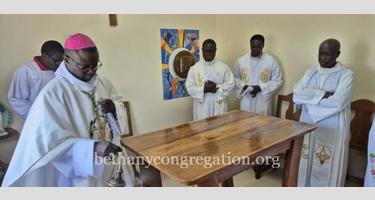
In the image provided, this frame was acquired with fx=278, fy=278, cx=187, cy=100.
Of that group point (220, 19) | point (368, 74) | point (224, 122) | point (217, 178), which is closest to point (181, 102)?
point (220, 19)

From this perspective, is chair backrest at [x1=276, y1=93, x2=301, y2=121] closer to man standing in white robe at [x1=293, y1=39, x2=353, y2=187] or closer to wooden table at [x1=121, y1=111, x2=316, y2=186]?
man standing in white robe at [x1=293, y1=39, x2=353, y2=187]

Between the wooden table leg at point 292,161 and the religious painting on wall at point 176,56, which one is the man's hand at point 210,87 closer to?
the religious painting on wall at point 176,56

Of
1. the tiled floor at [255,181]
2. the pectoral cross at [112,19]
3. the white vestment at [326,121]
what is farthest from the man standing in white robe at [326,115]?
the pectoral cross at [112,19]

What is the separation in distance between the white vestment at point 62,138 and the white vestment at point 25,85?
0.99 m

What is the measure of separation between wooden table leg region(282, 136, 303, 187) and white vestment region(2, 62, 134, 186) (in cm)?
120

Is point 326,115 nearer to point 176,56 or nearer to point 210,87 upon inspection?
point 210,87

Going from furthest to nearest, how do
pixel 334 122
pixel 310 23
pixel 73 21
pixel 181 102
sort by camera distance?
pixel 181 102, pixel 310 23, pixel 73 21, pixel 334 122

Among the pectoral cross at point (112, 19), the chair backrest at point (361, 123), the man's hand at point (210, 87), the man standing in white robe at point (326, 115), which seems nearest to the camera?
the man standing in white robe at point (326, 115)

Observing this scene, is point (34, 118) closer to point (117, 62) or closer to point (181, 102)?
point (117, 62)

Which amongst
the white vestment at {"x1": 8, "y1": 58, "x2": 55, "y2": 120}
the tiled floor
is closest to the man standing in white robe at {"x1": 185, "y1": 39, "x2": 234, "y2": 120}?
the tiled floor

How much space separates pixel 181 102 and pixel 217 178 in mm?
2219

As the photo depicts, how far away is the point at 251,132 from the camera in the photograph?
5.85ft

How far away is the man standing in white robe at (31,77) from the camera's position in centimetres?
220

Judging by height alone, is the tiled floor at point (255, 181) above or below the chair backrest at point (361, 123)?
→ below
